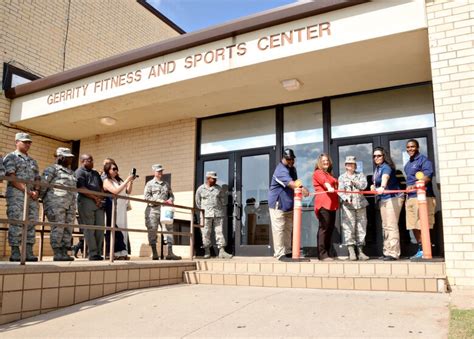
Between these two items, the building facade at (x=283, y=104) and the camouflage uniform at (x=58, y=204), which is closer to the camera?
the building facade at (x=283, y=104)

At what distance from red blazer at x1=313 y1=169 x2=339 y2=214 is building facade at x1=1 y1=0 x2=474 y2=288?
1.07 metres

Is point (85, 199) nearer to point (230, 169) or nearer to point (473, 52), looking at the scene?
point (230, 169)

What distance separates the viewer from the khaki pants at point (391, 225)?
621cm

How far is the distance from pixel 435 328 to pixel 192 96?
226 inches

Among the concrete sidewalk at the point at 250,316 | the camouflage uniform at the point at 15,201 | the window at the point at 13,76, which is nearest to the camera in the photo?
the concrete sidewalk at the point at 250,316

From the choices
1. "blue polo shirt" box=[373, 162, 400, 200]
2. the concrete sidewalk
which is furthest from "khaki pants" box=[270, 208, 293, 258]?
the concrete sidewalk

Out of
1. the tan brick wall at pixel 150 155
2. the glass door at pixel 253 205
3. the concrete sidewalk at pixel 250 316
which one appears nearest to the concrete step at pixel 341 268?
the concrete sidewalk at pixel 250 316

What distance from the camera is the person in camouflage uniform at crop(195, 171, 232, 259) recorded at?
7762mm

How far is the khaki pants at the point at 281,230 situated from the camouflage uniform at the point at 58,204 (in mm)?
2931

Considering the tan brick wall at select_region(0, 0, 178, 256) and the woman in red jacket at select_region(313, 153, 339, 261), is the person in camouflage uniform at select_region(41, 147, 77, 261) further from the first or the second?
the tan brick wall at select_region(0, 0, 178, 256)

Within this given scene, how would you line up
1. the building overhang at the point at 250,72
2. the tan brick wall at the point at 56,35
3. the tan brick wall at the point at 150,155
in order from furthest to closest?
the tan brick wall at the point at 56,35
the tan brick wall at the point at 150,155
the building overhang at the point at 250,72

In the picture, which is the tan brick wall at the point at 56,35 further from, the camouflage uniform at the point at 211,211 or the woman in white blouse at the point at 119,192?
the camouflage uniform at the point at 211,211

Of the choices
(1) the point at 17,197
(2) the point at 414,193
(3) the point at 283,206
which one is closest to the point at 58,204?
(1) the point at 17,197

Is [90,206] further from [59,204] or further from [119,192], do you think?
[119,192]
